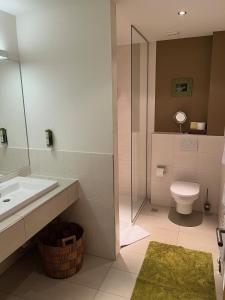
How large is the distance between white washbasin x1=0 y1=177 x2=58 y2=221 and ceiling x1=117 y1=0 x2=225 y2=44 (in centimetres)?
175

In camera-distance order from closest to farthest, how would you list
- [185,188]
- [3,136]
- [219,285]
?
[219,285], [3,136], [185,188]

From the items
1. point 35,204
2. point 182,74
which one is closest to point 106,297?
point 35,204

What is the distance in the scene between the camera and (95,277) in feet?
7.11

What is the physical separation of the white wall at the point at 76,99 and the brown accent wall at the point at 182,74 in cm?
158

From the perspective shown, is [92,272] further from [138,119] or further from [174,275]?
[138,119]

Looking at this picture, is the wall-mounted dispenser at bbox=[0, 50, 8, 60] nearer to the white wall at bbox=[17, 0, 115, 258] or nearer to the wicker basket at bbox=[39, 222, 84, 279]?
the white wall at bbox=[17, 0, 115, 258]

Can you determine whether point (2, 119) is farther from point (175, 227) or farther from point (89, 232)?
point (175, 227)

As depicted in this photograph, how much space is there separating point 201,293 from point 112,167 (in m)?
1.30

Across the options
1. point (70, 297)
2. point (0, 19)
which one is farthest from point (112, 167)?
point (0, 19)

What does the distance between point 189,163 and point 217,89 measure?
1.05 m

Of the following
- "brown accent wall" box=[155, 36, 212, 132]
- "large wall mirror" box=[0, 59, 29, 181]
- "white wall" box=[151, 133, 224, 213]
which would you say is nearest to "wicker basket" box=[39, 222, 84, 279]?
"large wall mirror" box=[0, 59, 29, 181]

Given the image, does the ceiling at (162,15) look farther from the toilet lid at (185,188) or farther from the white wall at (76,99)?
the toilet lid at (185,188)

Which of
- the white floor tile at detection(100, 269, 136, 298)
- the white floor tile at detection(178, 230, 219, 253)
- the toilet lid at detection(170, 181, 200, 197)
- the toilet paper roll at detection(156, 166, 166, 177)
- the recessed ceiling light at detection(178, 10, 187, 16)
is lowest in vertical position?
the white floor tile at detection(100, 269, 136, 298)

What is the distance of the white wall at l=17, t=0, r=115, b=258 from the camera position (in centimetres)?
202
